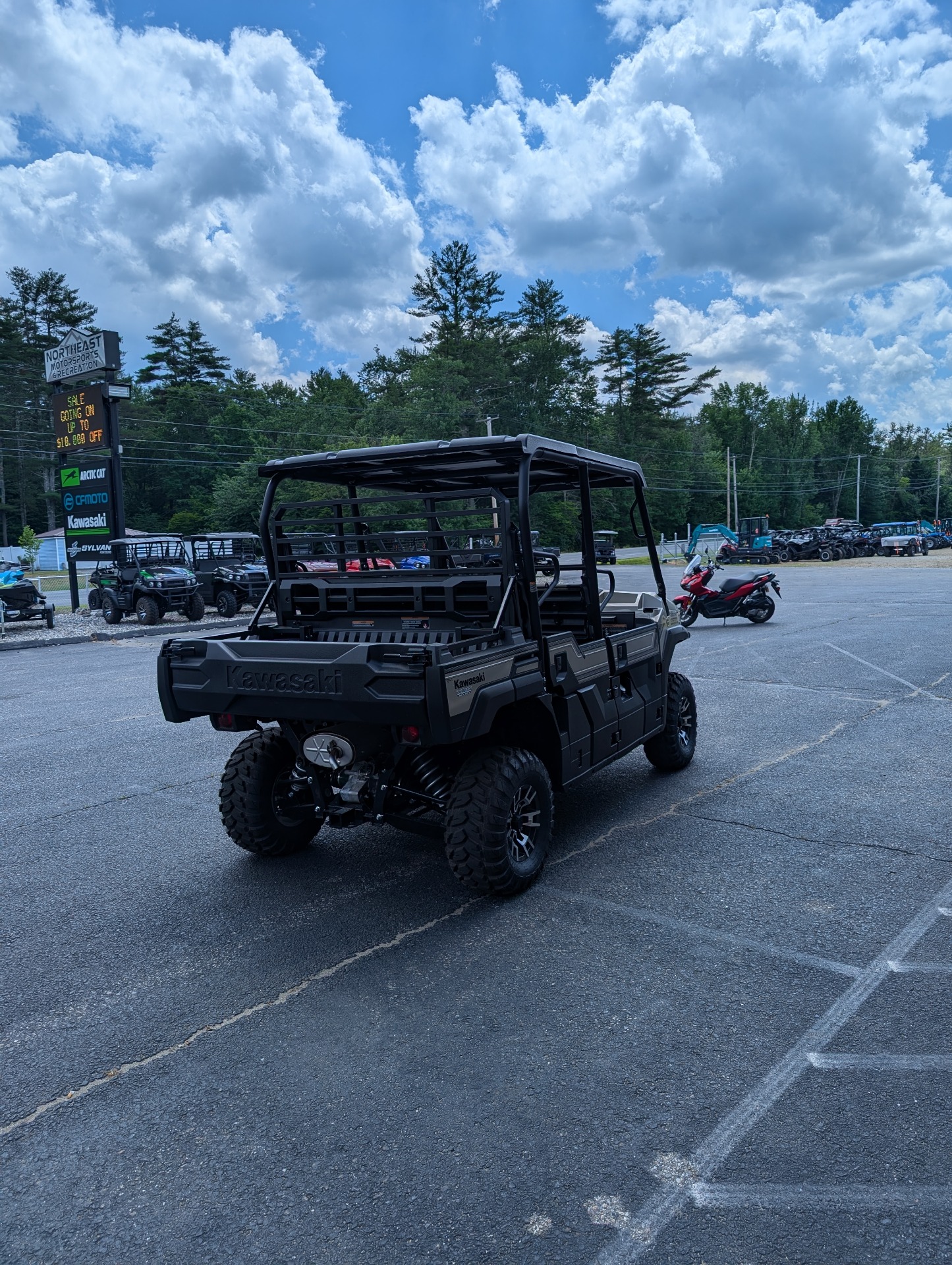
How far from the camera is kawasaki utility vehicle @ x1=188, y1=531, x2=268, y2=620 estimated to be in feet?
76.0

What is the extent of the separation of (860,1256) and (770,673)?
29.8ft

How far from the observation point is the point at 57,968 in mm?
3854

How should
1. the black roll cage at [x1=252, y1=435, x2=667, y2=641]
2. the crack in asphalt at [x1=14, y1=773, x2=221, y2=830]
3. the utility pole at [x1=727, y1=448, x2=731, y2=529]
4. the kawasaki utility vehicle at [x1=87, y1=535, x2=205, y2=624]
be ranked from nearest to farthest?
the black roll cage at [x1=252, y1=435, x2=667, y2=641] < the crack in asphalt at [x1=14, y1=773, x2=221, y2=830] < the kawasaki utility vehicle at [x1=87, y1=535, x2=205, y2=624] < the utility pole at [x1=727, y1=448, x2=731, y2=529]

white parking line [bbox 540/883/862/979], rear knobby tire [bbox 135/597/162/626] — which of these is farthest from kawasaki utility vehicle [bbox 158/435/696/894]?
rear knobby tire [bbox 135/597/162/626]

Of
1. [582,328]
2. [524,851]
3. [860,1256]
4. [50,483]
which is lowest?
[860,1256]

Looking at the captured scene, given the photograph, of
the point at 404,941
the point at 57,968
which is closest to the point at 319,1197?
the point at 404,941

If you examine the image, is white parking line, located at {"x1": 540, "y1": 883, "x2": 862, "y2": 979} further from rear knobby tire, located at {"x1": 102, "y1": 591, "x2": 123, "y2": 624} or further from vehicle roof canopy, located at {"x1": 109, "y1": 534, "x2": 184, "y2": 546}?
vehicle roof canopy, located at {"x1": 109, "y1": 534, "x2": 184, "y2": 546}

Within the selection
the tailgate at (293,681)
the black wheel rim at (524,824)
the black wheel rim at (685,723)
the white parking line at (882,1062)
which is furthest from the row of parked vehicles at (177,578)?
the white parking line at (882,1062)

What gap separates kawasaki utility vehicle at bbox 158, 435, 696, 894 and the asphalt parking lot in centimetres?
40

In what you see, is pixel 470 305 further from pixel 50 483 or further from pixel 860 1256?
pixel 860 1256

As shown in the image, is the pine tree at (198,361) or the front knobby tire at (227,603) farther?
the pine tree at (198,361)

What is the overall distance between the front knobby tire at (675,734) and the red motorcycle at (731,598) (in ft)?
31.7

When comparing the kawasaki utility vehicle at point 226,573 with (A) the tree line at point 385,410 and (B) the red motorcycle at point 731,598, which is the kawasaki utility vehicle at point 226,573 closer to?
(B) the red motorcycle at point 731,598

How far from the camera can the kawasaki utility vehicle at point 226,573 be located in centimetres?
2316
